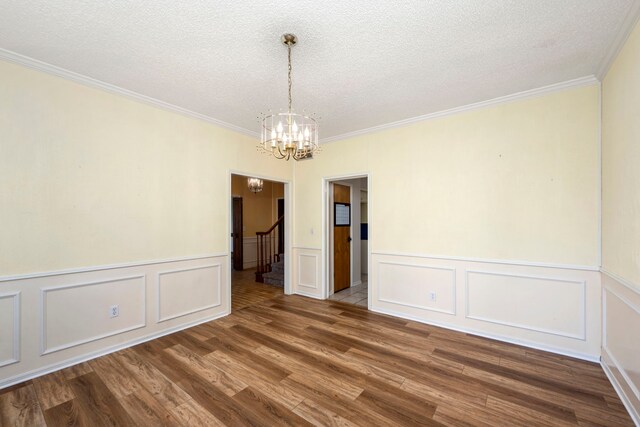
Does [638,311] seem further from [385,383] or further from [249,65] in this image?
[249,65]

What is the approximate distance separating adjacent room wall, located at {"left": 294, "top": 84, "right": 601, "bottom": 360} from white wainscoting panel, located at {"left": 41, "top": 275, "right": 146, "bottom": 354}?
3129mm

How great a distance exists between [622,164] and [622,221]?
446mm

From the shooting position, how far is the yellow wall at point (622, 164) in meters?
1.87

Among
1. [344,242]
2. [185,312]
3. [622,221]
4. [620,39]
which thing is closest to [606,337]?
[622,221]

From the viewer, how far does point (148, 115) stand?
3.16 metres

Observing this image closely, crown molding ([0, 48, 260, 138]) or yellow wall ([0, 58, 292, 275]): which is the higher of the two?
crown molding ([0, 48, 260, 138])

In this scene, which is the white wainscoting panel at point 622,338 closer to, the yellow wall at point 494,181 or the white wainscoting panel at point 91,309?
the yellow wall at point 494,181

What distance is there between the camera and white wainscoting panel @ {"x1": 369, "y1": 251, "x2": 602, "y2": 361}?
2.68 metres

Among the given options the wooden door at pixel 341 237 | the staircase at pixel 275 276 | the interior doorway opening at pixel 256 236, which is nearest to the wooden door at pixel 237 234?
the interior doorway opening at pixel 256 236

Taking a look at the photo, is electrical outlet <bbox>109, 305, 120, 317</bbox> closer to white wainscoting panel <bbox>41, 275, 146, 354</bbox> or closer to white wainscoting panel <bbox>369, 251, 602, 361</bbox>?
white wainscoting panel <bbox>41, 275, 146, 354</bbox>

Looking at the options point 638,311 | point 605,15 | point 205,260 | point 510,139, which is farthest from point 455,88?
point 205,260

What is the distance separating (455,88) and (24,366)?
4.86 metres

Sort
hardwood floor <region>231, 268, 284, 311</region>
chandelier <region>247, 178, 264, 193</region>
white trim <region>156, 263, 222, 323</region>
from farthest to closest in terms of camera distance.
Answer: chandelier <region>247, 178, 264, 193</region>
hardwood floor <region>231, 268, 284, 311</region>
white trim <region>156, 263, 222, 323</region>

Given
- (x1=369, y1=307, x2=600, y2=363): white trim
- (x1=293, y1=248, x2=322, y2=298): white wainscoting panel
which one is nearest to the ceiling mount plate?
(x1=293, y1=248, x2=322, y2=298): white wainscoting panel
